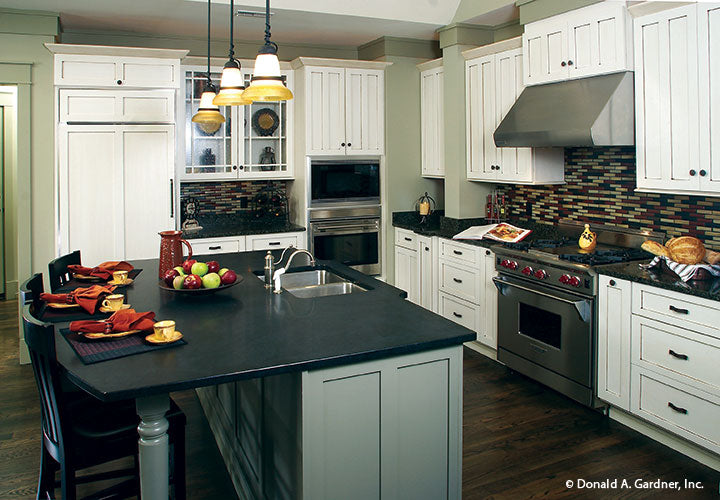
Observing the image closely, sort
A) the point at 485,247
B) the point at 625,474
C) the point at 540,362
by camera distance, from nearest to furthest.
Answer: the point at 625,474 → the point at 540,362 → the point at 485,247

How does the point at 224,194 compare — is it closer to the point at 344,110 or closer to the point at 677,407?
the point at 344,110

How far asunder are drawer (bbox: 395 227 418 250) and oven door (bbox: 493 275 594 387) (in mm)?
1453

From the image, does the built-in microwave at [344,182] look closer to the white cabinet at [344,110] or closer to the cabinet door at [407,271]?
the white cabinet at [344,110]

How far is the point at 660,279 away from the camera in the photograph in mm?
3309

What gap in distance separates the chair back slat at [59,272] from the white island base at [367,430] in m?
1.46

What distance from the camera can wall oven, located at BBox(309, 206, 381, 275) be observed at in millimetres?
5895

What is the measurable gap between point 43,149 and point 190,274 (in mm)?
2526

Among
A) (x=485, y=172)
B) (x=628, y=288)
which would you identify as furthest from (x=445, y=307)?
(x=628, y=288)

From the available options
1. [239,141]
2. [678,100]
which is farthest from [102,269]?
[678,100]

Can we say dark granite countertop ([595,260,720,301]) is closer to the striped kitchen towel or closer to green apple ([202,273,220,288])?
the striped kitchen towel

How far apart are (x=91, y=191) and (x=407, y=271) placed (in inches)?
112

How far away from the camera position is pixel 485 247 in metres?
4.68

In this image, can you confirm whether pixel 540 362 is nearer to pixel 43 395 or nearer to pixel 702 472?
pixel 702 472

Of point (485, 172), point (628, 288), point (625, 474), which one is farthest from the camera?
point (485, 172)
